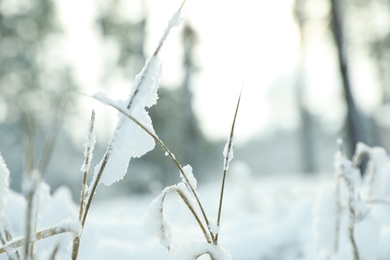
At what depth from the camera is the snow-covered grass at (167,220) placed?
0.61 meters

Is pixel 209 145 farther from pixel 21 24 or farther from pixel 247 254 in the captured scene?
pixel 247 254

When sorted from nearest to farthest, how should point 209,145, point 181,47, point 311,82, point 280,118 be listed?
point 181,47, point 311,82, point 209,145, point 280,118

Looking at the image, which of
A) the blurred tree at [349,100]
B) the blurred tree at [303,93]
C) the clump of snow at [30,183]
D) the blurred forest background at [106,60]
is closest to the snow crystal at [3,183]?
the clump of snow at [30,183]

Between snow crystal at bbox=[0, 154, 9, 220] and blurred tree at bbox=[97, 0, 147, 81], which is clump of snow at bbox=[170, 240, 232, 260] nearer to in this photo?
snow crystal at bbox=[0, 154, 9, 220]

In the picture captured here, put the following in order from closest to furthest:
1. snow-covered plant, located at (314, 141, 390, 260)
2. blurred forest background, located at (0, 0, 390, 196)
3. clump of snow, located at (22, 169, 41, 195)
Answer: clump of snow, located at (22, 169, 41, 195)
snow-covered plant, located at (314, 141, 390, 260)
blurred forest background, located at (0, 0, 390, 196)

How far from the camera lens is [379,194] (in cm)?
120

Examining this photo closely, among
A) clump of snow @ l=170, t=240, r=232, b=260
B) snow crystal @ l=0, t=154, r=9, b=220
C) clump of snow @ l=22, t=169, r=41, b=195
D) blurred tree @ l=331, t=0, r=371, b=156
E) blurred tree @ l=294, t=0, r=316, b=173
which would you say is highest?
blurred tree @ l=294, t=0, r=316, b=173

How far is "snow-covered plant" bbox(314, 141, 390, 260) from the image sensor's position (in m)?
0.88

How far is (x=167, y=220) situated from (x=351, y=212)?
392mm

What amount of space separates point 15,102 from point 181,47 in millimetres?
4755

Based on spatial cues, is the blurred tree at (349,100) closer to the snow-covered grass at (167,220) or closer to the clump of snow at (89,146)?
the snow-covered grass at (167,220)

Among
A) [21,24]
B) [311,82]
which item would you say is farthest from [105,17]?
[311,82]

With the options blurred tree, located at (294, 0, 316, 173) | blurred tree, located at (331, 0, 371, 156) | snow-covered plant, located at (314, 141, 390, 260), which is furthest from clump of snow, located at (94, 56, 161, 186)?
blurred tree, located at (294, 0, 316, 173)

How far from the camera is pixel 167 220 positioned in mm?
712
